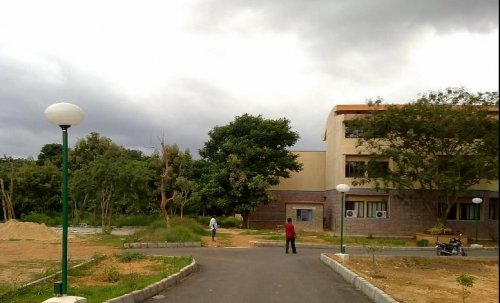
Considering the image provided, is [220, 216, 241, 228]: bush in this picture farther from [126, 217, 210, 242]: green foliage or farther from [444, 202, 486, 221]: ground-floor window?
[444, 202, 486, 221]: ground-floor window

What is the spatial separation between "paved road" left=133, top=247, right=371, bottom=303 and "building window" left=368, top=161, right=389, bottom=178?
17796 millimetres

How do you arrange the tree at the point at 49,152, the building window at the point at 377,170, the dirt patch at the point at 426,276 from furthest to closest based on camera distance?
the tree at the point at 49,152
the building window at the point at 377,170
the dirt patch at the point at 426,276

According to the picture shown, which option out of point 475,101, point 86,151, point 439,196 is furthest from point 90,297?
point 86,151

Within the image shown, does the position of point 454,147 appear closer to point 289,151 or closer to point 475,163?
point 475,163

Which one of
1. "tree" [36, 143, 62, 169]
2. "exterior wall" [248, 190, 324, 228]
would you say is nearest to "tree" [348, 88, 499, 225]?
"exterior wall" [248, 190, 324, 228]

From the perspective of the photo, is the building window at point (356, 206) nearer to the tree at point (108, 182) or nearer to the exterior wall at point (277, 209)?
the exterior wall at point (277, 209)

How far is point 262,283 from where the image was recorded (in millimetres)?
13859

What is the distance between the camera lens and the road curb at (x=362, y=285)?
11016 mm

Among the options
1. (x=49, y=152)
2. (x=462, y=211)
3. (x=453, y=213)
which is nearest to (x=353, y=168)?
(x=453, y=213)

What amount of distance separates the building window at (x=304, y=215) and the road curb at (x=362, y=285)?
90.1ft

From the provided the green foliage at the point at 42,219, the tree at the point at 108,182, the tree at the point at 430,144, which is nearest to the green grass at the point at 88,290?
the tree at the point at 108,182

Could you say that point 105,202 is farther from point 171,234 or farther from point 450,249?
point 450,249

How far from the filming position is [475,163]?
31734 mm

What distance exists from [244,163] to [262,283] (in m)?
30.6
